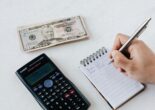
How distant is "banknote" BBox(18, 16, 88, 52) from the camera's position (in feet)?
2.75

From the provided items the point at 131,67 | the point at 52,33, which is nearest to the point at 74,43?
the point at 52,33

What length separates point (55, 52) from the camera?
828mm

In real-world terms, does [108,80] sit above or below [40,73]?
below

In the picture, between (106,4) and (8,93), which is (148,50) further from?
(8,93)

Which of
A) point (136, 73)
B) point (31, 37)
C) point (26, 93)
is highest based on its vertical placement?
point (31, 37)

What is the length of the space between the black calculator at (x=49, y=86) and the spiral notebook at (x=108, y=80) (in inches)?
1.9

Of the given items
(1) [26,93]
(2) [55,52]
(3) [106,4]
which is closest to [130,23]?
(3) [106,4]

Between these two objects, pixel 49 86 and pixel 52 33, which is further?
pixel 52 33

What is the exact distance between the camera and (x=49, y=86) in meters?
0.75

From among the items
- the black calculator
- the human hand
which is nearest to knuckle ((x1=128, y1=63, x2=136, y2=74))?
the human hand

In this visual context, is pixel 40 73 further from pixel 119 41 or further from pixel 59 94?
pixel 119 41

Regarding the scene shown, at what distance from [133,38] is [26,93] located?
277 mm

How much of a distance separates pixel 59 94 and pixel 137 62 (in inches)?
7.5

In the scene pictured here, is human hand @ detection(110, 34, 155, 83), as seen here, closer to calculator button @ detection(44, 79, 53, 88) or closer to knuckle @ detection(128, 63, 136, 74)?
knuckle @ detection(128, 63, 136, 74)
